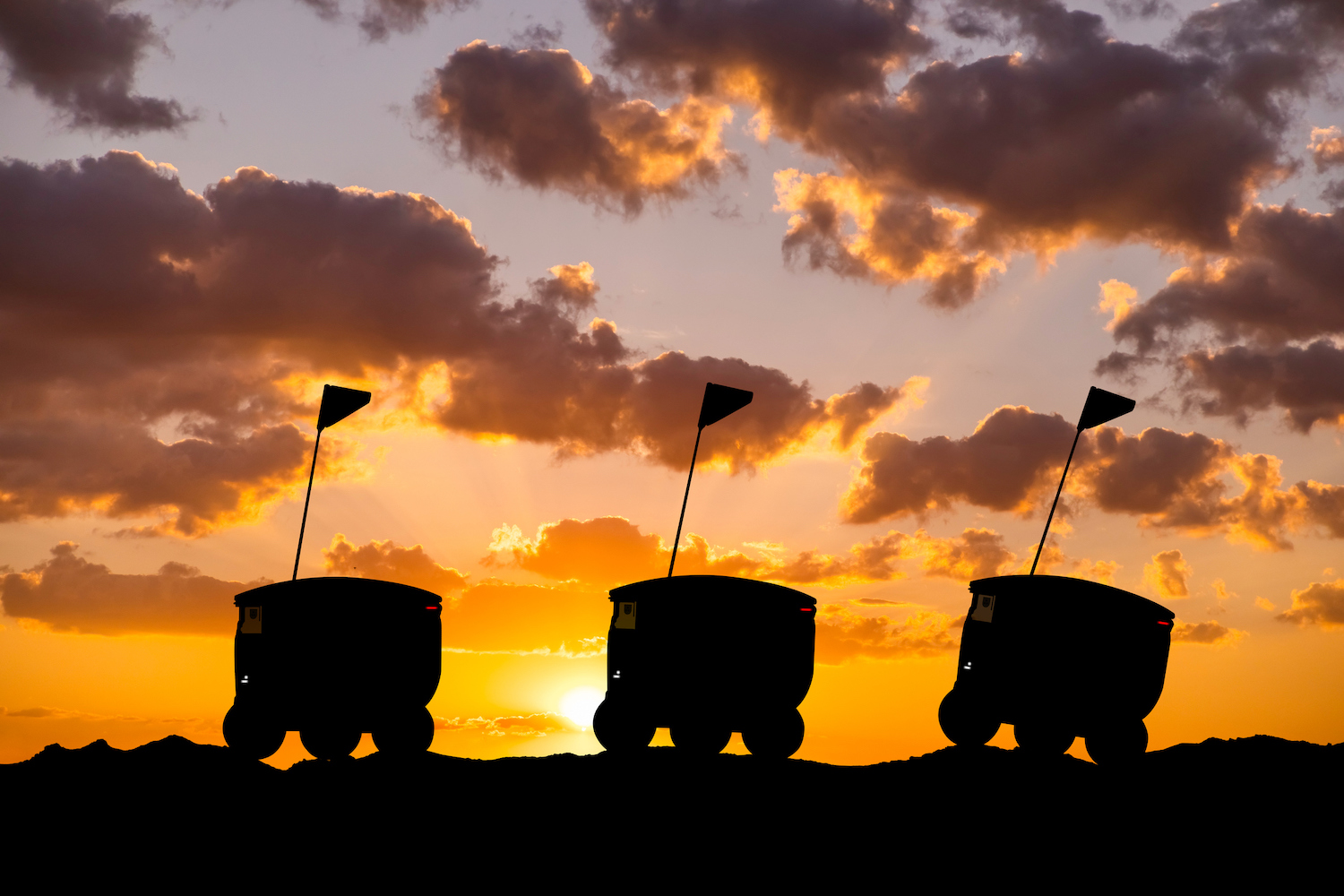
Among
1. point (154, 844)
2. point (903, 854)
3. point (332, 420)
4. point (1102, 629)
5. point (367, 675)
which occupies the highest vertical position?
point (332, 420)

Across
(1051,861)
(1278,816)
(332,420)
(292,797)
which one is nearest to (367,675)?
(292,797)

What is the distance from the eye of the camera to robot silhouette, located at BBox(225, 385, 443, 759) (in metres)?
14.0

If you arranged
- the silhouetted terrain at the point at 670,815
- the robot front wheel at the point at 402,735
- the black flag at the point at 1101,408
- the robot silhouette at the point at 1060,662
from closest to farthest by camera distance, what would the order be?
the silhouetted terrain at the point at 670,815, the robot silhouette at the point at 1060,662, the robot front wheel at the point at 402,735, the black flag at the point at 1101,408

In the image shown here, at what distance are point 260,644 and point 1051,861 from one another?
9219mm

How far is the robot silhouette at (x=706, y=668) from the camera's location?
14039 millimetres

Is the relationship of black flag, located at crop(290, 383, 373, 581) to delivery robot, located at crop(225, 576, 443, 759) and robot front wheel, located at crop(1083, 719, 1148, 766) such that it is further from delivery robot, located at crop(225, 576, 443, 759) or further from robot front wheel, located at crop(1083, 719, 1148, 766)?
robot front wheel, located at crop(1083, 719, 1148, 766)

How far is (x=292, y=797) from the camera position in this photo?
11.7 meters

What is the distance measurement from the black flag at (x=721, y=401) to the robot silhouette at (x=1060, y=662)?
12.8ft

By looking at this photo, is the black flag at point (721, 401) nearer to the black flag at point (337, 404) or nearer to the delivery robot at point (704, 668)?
the delivery robot at point (704, 668)

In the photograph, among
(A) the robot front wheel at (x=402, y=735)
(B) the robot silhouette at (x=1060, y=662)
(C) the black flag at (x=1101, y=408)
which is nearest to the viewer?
(B) the robot silhouette at (x=1060, y=662)

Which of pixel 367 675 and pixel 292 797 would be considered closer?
pixel 292 797

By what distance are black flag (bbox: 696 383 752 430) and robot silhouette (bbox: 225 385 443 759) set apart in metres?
4.67

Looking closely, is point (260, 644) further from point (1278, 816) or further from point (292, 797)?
point (1278, 816)

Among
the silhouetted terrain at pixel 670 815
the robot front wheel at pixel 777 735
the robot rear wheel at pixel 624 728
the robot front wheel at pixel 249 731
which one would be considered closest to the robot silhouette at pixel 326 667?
the robot front wheel at pixel 249 731
